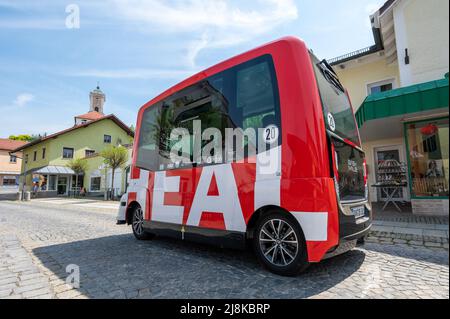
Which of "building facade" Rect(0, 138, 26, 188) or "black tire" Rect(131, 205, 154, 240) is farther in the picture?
"building facade" Rect(0, 138, 26, 188)

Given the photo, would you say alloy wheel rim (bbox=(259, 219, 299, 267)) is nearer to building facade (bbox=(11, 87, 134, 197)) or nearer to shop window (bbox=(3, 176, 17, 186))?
building facade (bbox=(11, 87, 134, 197))

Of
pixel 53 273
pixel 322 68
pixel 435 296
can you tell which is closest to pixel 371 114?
pixel 322 68

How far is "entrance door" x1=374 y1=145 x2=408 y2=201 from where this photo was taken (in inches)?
413

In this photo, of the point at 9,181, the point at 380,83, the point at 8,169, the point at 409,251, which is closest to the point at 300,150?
the point at 409,251

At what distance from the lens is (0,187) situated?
161ft

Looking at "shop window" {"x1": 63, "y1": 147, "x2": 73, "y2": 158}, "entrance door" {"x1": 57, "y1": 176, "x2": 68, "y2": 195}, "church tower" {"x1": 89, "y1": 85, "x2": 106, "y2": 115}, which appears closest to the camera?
"entrance door" {"x1": 57, "y1": 176, "x2": 68, "y2": 195}

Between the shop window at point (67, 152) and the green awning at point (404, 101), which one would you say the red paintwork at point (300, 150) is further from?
the shop window at point (67, 152)

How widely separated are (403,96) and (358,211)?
456 centimetres

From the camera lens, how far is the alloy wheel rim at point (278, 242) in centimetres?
315

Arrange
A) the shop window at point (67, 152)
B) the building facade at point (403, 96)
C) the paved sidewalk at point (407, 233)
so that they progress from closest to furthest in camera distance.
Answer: the paved sidewalk at point (407, 233), the building facade at point (403, 96), the shop window at point (67, 152)

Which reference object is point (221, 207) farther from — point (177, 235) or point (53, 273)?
point (53, 273)

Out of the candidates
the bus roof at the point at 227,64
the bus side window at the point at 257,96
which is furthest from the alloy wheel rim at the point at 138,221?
the bus side window at the point at 257,96

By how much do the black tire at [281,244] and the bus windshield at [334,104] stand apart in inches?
51.3

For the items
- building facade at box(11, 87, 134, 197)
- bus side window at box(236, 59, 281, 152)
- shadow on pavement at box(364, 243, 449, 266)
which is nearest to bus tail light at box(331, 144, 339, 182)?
bus side window at box(236, 59, 281, 152)
